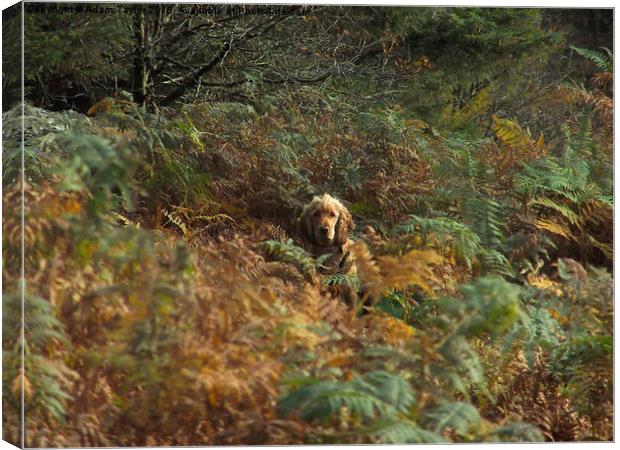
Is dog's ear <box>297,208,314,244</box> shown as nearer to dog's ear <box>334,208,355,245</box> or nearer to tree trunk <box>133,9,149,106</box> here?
dog's ear <box>334,208,355,245</box>

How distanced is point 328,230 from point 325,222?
70 mm

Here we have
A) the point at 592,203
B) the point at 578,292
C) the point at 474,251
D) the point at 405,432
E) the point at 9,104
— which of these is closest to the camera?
the point at 405,432

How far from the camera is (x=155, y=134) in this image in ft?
24.5

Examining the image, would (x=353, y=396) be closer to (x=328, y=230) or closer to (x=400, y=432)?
(x=400, y=432)

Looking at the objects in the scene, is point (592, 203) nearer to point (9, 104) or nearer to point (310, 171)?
point (310, 171)

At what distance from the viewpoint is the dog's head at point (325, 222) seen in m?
7.51

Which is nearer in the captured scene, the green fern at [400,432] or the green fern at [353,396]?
the green fern at [353,396]

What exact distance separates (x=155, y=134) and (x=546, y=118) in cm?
271

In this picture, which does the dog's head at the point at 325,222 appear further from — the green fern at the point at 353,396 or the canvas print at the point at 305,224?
the green fern at the point at 353,396

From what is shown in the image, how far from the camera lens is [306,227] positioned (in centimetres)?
762

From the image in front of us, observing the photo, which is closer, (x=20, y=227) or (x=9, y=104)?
(x=20, y=227)

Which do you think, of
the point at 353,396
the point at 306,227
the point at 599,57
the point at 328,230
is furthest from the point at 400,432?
the point at 599,57

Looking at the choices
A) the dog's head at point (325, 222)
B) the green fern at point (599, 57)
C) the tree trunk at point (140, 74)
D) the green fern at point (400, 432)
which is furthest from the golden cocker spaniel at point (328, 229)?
the green fern at point (400, 432)

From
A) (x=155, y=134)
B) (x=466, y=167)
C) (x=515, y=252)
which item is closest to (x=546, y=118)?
(x=466, y=167)
